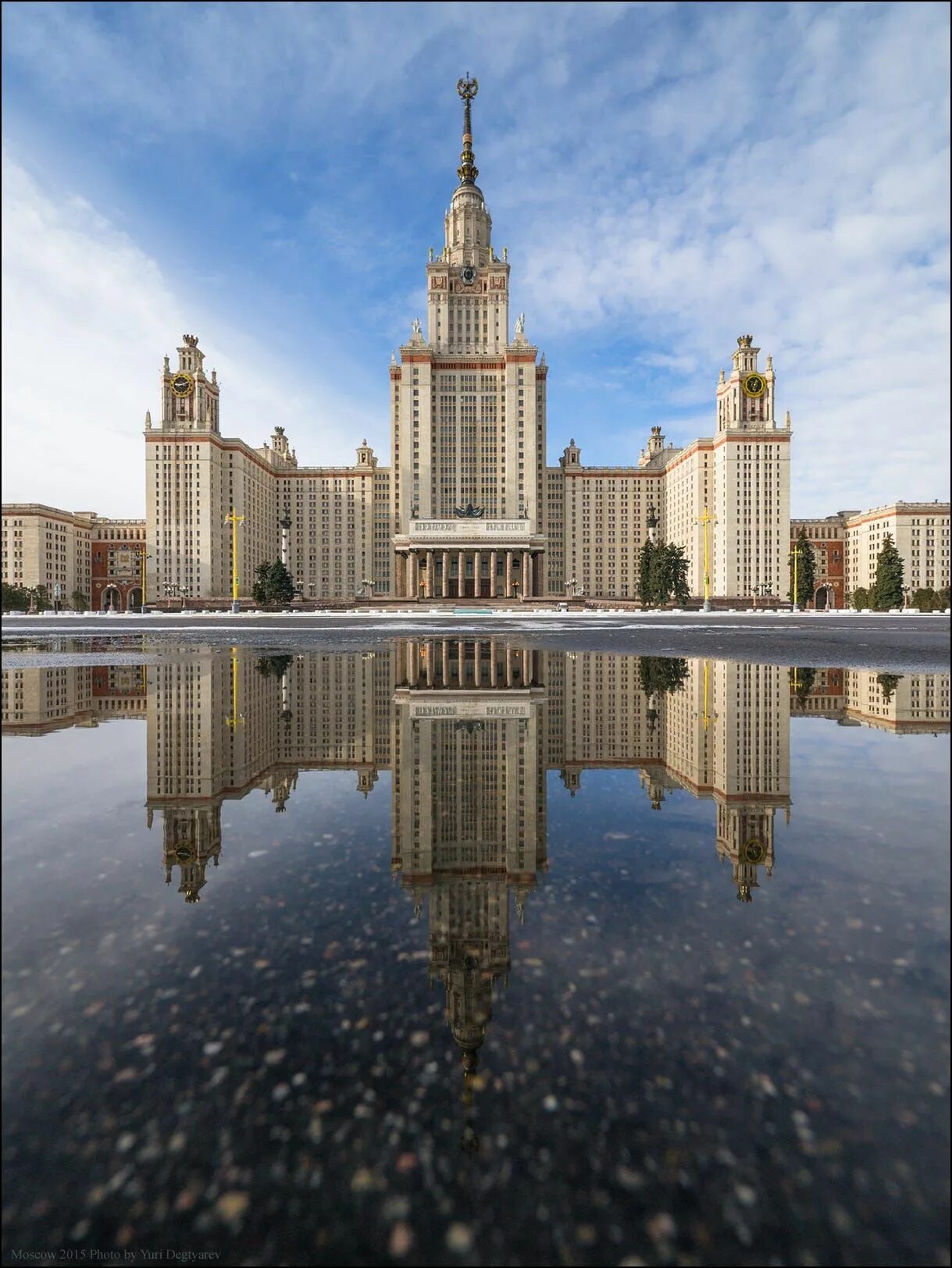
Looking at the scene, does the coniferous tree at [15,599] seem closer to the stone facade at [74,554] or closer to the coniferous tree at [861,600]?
the stone facade at [74,554]

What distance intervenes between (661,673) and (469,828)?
9545 millimetres

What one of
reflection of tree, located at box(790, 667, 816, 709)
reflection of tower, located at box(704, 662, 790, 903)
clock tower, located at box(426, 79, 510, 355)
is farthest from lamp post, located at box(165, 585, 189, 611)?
reflection of tower, located at box(704, 662, 790, 903)

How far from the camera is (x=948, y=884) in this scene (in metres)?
3.67

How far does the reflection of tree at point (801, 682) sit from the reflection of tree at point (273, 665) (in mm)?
9688

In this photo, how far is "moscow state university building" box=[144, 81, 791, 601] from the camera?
10344cm

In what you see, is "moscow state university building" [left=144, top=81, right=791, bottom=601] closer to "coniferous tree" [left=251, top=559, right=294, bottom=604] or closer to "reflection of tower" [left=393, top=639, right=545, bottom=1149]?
"coniferous tree" [left=251, top=559, right=294, bottom=604]

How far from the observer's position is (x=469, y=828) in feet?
14.8

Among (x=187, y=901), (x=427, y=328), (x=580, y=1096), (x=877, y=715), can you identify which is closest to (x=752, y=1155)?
(x=580, y=1096)

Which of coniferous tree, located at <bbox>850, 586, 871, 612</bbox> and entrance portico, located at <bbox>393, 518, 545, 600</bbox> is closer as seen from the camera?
entrance portico, located at <bbox>393, 518, 545, 600</bbox>

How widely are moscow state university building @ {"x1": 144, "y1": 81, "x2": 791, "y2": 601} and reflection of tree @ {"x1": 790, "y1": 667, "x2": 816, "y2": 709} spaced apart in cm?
8270

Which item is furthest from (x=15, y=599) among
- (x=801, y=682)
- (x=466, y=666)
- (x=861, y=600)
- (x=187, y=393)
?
(x=861, y=600)

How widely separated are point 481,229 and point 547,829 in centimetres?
13691

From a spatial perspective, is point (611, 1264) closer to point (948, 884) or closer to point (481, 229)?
point (948, 884)

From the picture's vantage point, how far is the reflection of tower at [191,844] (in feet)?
12.7
